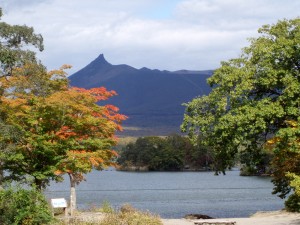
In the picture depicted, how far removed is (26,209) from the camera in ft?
70.2

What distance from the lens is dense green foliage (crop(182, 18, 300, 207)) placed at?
102 ft

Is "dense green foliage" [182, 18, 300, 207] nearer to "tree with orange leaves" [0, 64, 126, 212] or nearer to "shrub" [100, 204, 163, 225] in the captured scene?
"tree with orange leaves" [0, 64, 126, 212]

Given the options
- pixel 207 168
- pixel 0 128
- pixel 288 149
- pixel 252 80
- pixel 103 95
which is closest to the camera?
pixel 0 128

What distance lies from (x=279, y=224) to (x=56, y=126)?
1312 cm

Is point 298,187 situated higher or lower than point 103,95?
lower

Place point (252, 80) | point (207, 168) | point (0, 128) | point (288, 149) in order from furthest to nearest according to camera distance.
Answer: point (207, 168) → point (252, 80) → point (288, 149) → point (0, 128)

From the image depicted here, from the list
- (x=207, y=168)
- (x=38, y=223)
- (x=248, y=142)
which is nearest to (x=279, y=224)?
(x=248, y=142)

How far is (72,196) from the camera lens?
34.0 meters

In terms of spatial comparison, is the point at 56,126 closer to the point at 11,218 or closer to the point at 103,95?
the point at 103,95

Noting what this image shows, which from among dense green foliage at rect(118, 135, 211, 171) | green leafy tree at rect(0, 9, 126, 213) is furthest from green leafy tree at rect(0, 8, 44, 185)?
dense green foliage at rect(118, 135, 211, 171)

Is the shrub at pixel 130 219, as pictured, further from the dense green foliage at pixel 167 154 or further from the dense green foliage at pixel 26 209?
the dense green foliage at pixel 167 154

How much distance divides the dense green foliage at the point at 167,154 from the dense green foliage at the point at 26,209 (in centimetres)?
13667

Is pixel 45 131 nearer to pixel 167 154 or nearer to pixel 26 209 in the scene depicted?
pixel 26 209

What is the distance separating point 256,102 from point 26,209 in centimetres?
1496
